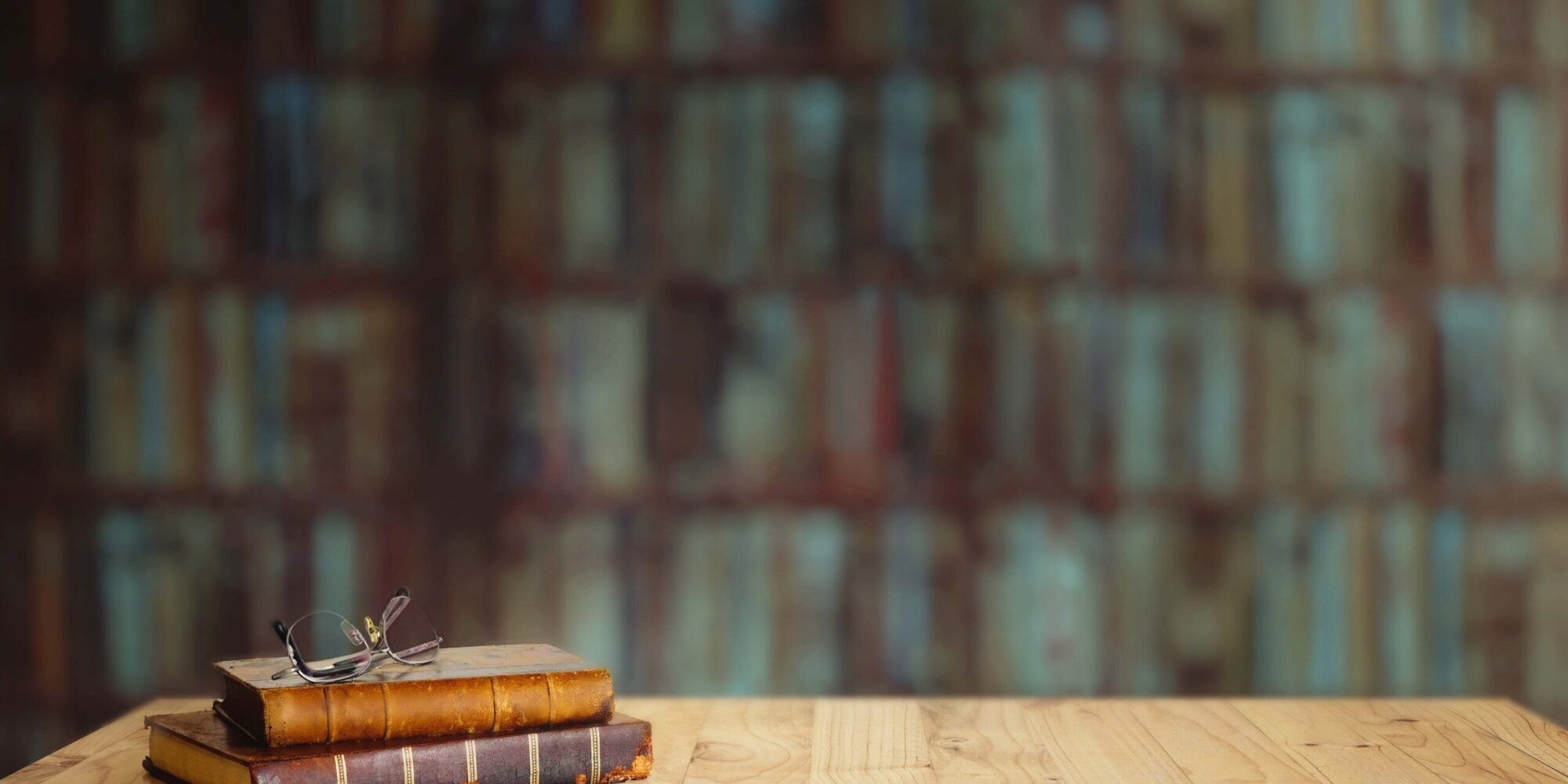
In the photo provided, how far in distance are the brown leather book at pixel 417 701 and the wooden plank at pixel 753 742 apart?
0.12 meters

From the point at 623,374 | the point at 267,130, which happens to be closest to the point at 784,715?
the point at 623,374

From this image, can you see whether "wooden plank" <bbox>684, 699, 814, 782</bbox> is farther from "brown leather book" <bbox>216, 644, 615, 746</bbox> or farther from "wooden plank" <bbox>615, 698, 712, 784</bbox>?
"brown leather book" <bbox>216, 644, 615, 746</bbox>

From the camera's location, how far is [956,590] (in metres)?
2.00

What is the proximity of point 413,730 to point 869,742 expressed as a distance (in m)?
0.41

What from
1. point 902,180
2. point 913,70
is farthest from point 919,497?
point 913,70

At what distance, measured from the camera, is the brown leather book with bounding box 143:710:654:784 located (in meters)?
1.00

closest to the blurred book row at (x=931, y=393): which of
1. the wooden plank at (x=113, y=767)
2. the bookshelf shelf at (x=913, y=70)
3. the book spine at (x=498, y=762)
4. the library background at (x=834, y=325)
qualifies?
the library background at (x=834, y=325)

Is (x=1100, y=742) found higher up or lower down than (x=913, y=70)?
lower down

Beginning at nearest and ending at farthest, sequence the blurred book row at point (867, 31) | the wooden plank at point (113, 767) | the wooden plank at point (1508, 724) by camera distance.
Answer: the wooden plank at point (113, 767) < the wooden plank at point (1508, 724) < the blurred book row at point (867, 31)

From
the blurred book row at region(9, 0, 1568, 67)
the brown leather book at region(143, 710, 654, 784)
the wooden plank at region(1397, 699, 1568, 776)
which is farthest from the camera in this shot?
the blurred book row at region(9, 0, 1568, 67)

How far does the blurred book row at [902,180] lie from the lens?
Answer: 1.98 meters

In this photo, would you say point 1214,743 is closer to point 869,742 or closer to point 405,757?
point 869,742

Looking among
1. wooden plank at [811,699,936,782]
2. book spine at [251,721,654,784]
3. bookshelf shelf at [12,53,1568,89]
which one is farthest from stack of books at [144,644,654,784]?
bookshelf shelf at [12,53,1568,89]

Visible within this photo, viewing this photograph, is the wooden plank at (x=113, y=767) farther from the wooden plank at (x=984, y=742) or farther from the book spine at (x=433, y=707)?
the wooden plank at (x=984, y=742)
